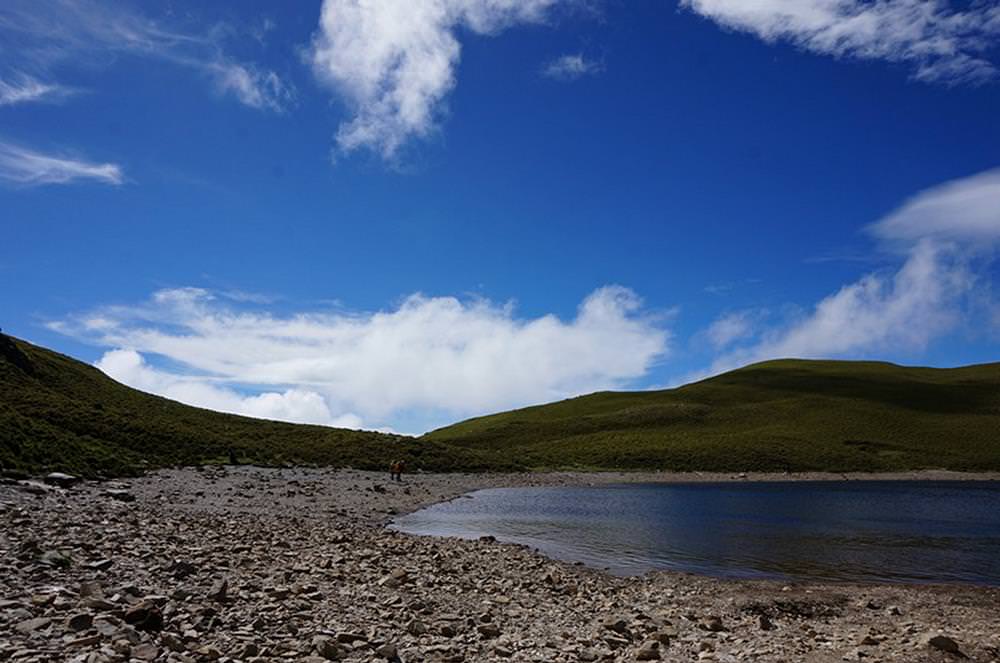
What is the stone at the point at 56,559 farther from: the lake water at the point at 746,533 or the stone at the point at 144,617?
the lake water at the point at 746,533

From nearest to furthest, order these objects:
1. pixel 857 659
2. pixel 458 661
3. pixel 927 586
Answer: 1. pixel 458 661
2. pixel 857 659
3. pixel 927 586

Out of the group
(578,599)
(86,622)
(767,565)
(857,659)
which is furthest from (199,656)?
(767,565)

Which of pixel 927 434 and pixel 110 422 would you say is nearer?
pixel 110 422

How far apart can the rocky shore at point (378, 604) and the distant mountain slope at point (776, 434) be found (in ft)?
297

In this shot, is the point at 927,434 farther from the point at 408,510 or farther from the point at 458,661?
the point at 458,661

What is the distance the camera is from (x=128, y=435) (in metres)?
61.0

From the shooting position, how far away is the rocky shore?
11047 millimetres

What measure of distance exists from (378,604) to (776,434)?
153 metres

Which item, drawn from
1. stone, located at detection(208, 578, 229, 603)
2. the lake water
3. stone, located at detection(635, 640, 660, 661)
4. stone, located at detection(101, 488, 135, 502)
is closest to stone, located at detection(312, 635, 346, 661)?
stone, located at detection(208, 578, 229, 603)

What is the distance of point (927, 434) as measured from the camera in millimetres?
156500

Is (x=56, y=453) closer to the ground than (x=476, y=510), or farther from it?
farther from it

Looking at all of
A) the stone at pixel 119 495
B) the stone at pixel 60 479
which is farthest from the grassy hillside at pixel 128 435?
the stone at pixel 119 495

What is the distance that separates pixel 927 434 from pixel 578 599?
17300 centimetres

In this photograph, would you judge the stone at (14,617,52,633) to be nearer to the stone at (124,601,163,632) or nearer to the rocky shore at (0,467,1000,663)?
the rocky shore at (0,467,1000,663)
